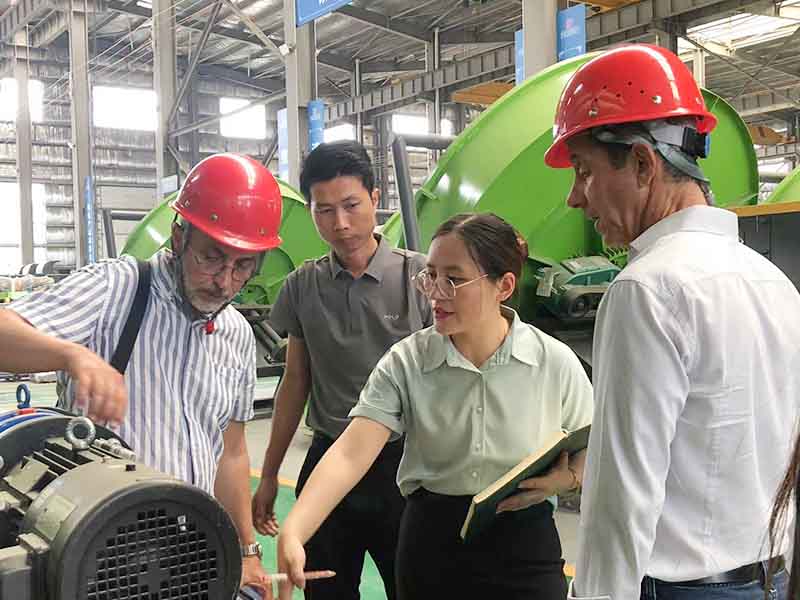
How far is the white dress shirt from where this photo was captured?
3.46 ft

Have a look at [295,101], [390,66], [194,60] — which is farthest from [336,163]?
[390,66]

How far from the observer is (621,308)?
1.08m

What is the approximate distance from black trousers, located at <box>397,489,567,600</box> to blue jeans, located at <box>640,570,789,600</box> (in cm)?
45

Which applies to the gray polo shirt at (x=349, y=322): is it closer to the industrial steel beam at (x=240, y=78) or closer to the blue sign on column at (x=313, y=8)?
the blue sign on column at (x=313, y=8)

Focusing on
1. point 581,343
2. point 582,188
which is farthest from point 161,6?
point 582,188

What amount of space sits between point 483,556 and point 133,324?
2.65 feet

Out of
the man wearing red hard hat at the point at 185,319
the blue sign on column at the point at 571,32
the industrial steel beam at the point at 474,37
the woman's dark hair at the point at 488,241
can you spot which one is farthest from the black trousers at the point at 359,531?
the industrial steel beam at the point at 474,37

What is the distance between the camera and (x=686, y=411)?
1094 mm

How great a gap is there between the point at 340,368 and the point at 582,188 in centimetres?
106

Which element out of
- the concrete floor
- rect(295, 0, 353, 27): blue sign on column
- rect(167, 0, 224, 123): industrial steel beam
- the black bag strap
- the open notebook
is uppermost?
rect(167, 0, 224, 123): industrial steel beam

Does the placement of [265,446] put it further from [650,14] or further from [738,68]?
[738,68]

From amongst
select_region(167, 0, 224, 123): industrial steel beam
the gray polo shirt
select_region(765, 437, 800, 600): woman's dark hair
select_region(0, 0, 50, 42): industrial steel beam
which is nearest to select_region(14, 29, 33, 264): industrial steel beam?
select_region(0, 0, 50, 42): industrial steel beam

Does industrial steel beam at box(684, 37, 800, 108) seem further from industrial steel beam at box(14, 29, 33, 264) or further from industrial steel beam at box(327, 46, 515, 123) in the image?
industrial steel beam at box(14, 29, 33, 264)

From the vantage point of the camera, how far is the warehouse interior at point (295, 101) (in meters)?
3.88
